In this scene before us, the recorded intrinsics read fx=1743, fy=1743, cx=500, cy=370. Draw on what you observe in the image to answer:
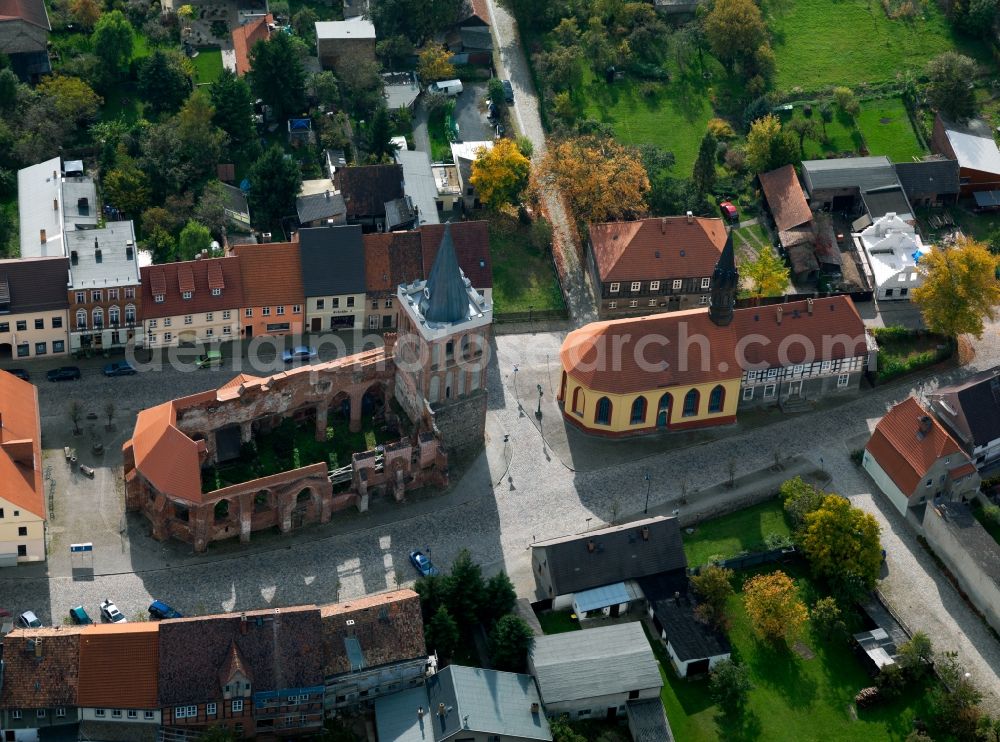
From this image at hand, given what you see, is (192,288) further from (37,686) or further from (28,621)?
(37,686)

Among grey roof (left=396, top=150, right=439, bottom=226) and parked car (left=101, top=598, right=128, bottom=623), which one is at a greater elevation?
grey roof (left=396, top=150, right=439, bottom=226)

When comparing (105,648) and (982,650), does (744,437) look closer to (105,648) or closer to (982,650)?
(982,650)

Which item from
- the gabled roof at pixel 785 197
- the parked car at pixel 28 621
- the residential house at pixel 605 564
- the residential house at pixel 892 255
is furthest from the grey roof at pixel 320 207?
the parked car at pixel 28 621

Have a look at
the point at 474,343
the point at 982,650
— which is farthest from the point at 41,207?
the point at 982,650

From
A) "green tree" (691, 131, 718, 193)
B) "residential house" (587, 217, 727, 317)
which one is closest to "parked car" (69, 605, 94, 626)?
"residential house" (587, 217, 727, 317)

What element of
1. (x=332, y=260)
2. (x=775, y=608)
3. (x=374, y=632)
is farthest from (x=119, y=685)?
(x=775, y=608)

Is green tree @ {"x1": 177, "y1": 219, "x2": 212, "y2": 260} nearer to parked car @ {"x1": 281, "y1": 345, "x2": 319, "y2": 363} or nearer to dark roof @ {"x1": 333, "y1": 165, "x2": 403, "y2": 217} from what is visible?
parked car @ {"x1": 281, "y1": 345, "x2": 319, "y2": 363}
